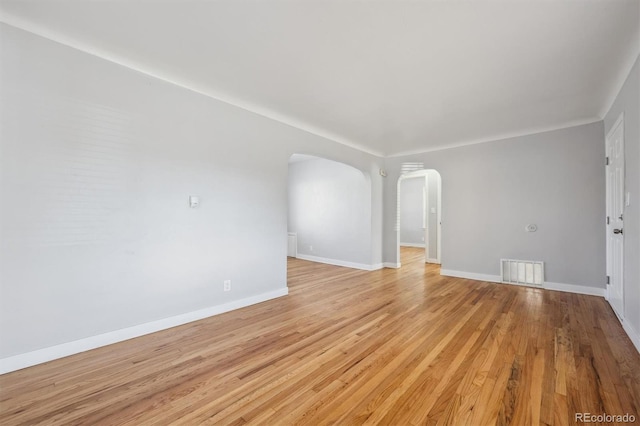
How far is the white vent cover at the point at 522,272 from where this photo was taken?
4336 millimetres

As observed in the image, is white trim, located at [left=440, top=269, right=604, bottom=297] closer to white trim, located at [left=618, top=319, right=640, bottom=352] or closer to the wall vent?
white trim, located at [left=618, top=319, right=640, bottom=352]

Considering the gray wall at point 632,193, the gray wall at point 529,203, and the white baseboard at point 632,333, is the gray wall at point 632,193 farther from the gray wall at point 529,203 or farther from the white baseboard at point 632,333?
the gray wall at point 529,203

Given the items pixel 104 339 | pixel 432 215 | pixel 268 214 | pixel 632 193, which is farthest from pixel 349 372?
pixel 432 215

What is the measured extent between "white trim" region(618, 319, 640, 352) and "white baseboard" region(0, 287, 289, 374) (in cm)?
379

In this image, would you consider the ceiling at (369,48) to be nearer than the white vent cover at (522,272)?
Yes

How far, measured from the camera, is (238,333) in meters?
2.64

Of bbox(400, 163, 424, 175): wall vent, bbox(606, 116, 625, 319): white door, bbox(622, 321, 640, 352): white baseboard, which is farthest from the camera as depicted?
bbox(400, 163, 424, 175): wall vent

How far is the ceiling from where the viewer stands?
184cm

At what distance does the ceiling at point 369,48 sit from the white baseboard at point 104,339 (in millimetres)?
2469

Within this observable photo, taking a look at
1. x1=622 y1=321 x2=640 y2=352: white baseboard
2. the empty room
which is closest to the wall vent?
the empty room

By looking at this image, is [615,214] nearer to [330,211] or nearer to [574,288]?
[574,288]

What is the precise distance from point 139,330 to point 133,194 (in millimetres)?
1299

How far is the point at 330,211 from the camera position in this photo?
21.1 feet

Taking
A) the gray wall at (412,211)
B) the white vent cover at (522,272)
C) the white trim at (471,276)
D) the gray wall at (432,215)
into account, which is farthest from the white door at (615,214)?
the gray wall at (412,211)
